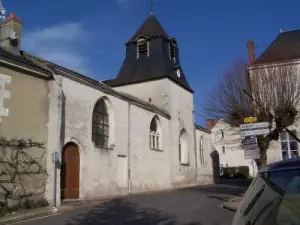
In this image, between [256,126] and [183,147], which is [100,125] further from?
[183,147]

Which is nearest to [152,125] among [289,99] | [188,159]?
[188,159]

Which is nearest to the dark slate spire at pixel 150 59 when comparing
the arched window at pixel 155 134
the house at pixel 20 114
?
the arched window at pixel 155 134

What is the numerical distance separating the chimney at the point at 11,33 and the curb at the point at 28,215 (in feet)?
22.1

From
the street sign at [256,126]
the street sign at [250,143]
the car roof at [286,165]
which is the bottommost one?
the car roof at [286,165]

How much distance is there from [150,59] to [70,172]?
48.4 ft

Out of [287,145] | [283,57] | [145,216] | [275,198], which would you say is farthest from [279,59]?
[275,198]

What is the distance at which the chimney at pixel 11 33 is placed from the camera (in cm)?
1322

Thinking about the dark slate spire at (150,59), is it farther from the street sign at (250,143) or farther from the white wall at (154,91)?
the street sign at (250,143)

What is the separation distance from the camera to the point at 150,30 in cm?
2733

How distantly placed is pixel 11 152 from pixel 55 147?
6.16ft

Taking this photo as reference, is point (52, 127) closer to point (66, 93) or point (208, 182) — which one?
point (66, 93)

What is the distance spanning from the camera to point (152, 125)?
2220 centimetres

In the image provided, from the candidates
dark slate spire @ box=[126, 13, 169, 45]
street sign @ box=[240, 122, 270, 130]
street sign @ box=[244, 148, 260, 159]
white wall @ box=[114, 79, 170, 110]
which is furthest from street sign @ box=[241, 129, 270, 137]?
dark slate spire @ box=[126, 13, 169, 45]

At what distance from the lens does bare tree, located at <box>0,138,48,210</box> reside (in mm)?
10797
